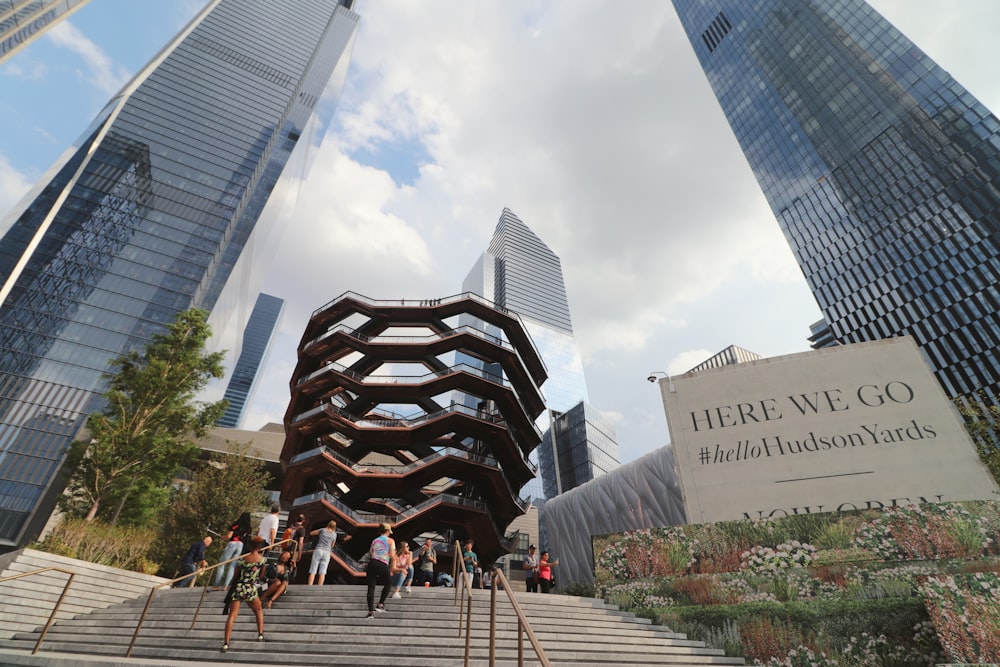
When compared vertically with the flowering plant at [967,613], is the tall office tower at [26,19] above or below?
above

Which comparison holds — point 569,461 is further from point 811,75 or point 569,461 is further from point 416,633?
point 416,633

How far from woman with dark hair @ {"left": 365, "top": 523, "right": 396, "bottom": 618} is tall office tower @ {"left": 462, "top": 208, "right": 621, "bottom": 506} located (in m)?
89.8

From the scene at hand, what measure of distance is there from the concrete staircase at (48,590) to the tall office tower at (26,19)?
2146cm

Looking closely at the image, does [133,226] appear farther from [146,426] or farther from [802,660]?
[802,660]

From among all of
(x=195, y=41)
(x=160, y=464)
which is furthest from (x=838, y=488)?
(x=195, y=41)

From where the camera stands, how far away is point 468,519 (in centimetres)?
2706

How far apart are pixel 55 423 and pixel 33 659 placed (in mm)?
58029

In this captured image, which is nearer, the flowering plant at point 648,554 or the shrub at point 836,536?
the shrub at point 836,536

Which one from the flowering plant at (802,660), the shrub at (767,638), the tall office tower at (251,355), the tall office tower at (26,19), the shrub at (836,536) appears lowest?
the flowering plant at (802,660)

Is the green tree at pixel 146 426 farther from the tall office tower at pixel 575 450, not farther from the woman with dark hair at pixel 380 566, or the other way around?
the tall office tower at pixel 575 450

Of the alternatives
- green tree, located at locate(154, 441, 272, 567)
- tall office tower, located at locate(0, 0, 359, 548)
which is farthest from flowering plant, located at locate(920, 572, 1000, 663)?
tall office tower, located at locate(0, 0, 359, 548)

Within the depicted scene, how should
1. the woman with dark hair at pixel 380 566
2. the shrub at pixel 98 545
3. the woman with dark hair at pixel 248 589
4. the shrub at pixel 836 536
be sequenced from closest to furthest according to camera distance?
the woman with dark hair at pixel 248 589, the woman with dark hair at pixel 380 566, the shrub at pixel 836 536, the shrub at pixel 98 545

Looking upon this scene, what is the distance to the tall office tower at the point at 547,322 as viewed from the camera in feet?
331

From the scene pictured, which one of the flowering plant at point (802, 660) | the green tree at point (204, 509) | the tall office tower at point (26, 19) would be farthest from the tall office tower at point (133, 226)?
the flowering plant at point (802, 660)
